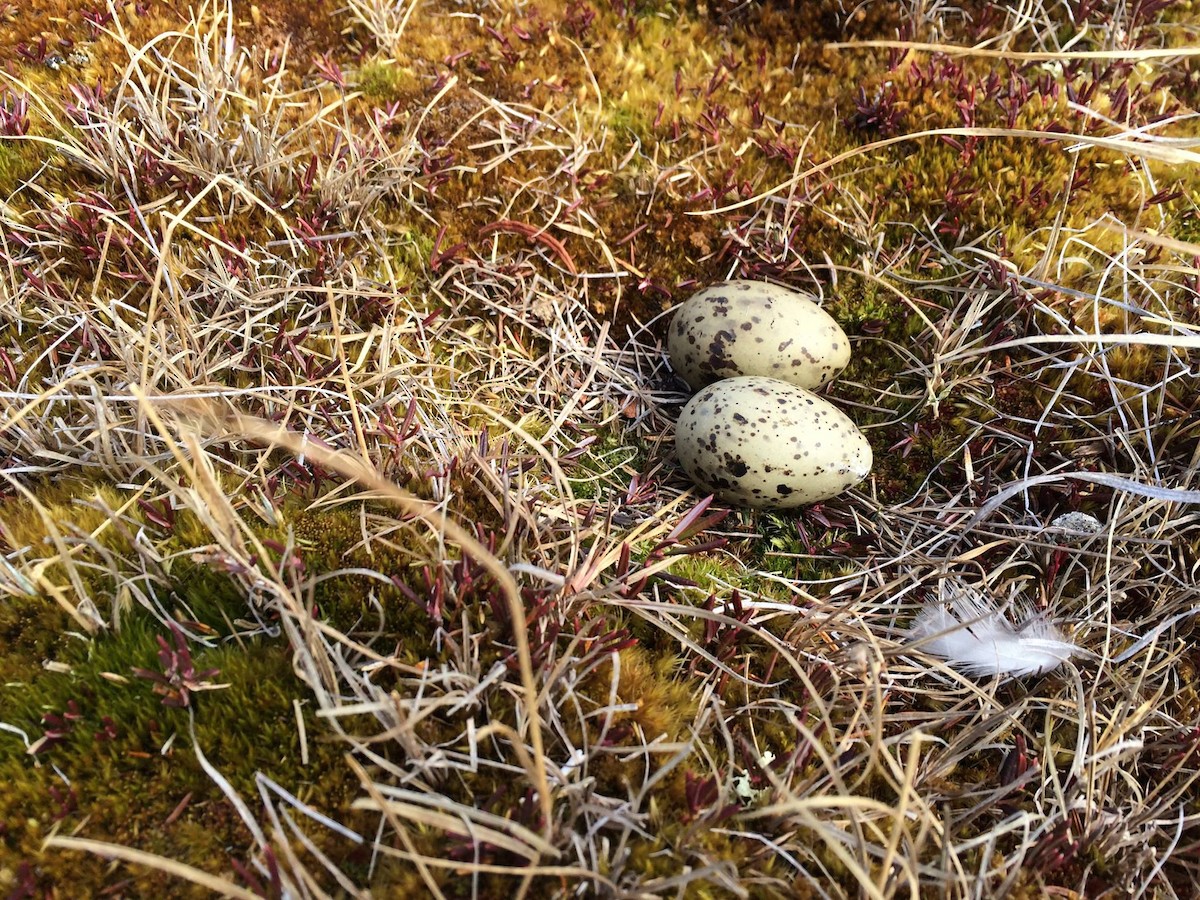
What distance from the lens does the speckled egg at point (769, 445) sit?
2.64m

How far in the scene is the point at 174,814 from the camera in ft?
5.74

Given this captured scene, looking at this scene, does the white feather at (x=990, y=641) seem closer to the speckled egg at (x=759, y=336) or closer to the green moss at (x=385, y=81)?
the speckled egg at (x=759, y=336)

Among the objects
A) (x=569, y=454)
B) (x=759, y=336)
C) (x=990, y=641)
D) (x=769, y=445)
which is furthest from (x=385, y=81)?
(x=990, y=641)

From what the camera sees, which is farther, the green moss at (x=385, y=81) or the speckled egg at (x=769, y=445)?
the green moss at (x=385, y=81)

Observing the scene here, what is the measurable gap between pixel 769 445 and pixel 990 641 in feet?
3.14

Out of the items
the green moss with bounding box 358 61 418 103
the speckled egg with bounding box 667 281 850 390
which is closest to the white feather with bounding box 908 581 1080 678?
the speckled egg with bounding box 667 281 850 390

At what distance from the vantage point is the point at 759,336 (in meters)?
2.88

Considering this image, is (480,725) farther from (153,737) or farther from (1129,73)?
(1129,73)

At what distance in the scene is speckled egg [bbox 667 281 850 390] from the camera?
9.45ft

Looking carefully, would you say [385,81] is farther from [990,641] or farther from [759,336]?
[990,641]

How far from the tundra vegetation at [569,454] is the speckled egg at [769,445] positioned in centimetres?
20

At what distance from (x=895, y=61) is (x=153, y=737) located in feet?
13.3

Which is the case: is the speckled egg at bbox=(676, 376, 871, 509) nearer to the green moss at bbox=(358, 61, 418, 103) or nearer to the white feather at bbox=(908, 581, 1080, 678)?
the white feather at bbox=(908, 581, 1080, 678)

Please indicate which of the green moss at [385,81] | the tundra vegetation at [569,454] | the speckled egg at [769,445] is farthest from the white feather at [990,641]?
the green moss at [385,81]
